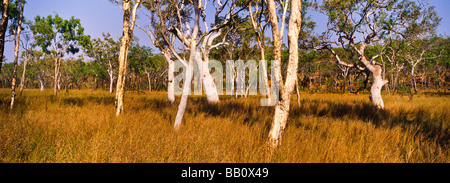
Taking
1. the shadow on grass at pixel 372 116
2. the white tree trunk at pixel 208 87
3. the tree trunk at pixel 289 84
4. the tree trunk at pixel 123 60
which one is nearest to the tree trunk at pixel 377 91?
the shadow on grass at pixel 372 116

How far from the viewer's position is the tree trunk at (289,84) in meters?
2.50

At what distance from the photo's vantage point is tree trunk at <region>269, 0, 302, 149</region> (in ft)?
8.20

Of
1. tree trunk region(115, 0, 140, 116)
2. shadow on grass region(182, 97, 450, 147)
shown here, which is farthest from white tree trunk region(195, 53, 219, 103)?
tree trunk region(115, 0, 140, 116)

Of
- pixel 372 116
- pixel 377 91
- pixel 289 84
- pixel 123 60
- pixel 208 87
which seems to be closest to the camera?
pixel 289 84

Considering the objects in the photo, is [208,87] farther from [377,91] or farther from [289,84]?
[377,91]

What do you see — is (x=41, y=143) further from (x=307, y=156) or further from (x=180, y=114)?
(x=307, y=156)

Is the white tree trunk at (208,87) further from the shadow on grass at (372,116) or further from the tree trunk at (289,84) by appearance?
the tree trunk at (289,84)

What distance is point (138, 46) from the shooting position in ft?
83.4

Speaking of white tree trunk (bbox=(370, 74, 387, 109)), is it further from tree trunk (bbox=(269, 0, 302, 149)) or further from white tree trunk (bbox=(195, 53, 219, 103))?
tree trunk (bbox=(269, 0, 302, 149))

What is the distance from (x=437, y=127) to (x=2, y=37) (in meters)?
11.7

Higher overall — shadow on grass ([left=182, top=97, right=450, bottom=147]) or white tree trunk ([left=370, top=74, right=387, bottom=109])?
white tree trunk ([left=370, top=74, right=387, bottom=109])

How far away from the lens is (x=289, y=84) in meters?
2.51

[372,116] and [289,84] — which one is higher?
[289,84]

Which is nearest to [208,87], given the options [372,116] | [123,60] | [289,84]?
[123,60]
